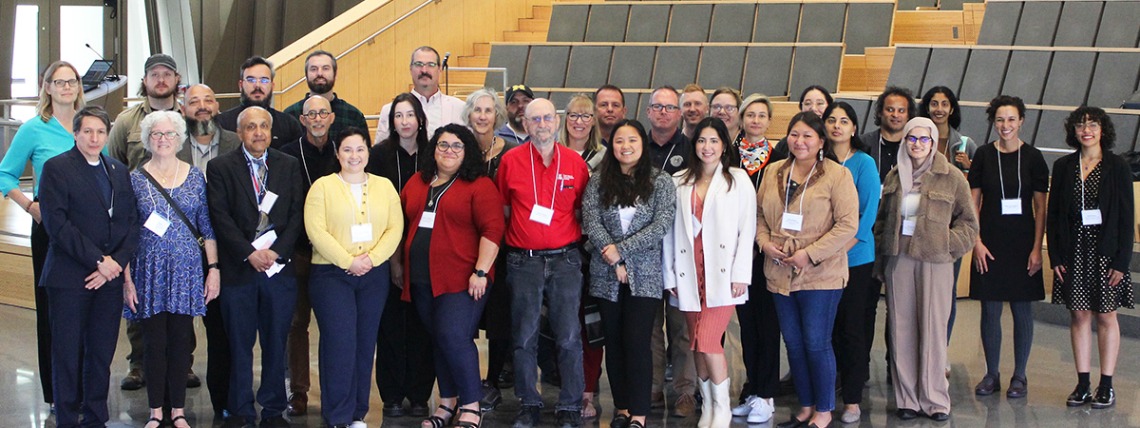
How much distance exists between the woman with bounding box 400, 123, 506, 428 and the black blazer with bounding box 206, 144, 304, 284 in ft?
1.27

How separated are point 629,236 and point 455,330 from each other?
0.66m

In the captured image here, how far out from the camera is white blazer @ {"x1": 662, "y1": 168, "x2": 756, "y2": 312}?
11.6 ft

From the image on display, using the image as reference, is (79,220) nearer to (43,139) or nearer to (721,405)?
(43,139)

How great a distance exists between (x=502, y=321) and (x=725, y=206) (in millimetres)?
962

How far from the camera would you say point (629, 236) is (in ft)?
11.7

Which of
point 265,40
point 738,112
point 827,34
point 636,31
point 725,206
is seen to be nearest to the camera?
point 725,206

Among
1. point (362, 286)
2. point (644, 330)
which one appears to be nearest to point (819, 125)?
point (644, 330)

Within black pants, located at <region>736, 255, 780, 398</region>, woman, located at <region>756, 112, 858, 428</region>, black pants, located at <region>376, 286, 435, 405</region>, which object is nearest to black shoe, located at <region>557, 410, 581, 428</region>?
black pants, located at <region>376, 286, 435, 405</region>

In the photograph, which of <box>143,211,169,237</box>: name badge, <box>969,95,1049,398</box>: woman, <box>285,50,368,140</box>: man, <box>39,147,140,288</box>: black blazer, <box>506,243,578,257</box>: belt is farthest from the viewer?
<box>285,50,368,140</box>: man

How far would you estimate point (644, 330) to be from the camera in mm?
3645

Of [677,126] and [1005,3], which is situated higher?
[1005,3]

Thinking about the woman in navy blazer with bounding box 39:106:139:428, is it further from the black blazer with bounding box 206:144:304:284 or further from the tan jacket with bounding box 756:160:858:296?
the tan jacket with bounding box 756:160:858:296

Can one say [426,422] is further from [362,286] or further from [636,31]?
[636,31]

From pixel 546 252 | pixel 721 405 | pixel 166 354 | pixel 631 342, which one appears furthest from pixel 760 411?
pixel 166 354
